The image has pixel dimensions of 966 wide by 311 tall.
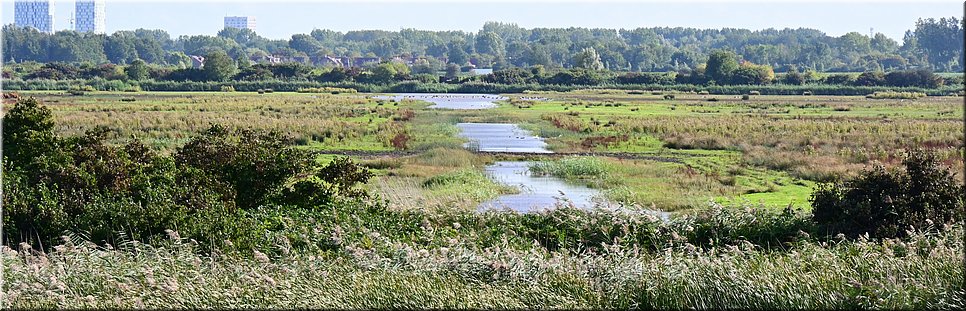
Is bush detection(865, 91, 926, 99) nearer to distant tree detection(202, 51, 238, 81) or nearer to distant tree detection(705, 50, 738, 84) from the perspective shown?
distant tree detection(705, 50, 738, 84)

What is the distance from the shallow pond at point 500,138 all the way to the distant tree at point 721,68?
7947 centimetres

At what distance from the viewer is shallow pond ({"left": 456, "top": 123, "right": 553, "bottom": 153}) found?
48.8m

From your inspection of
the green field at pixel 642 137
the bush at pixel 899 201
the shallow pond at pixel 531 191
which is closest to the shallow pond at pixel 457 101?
the green field at pixel 642 137

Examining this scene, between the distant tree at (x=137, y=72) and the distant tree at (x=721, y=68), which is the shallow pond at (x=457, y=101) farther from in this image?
the distant tree at (x=137, y=72)

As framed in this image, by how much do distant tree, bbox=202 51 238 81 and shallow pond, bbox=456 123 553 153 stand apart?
81.3m

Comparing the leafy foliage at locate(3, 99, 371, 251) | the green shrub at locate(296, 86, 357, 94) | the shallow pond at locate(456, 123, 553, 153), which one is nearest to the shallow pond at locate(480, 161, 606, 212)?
the leafy foliage at locate(3, 99, 371, 251)

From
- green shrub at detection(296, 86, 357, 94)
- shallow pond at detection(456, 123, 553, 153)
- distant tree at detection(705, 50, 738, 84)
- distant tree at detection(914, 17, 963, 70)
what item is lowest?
shallow pond at detection(456, 123, 553, 153)

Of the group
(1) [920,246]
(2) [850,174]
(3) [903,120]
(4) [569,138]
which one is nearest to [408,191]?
(2) [850,174]

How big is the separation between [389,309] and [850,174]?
27.0m

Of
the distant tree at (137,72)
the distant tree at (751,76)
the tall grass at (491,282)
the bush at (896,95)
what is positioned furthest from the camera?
the distant tree at (137,72)

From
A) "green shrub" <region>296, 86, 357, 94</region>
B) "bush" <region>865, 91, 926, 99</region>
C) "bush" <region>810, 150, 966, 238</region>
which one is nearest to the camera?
"bush" <region>810, 150, 966, 238</region>

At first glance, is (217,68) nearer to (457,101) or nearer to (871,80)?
(457,101)

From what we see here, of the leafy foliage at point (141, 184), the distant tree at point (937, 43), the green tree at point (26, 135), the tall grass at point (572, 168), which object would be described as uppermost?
the distant tree at point (937, 43)

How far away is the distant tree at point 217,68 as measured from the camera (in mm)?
141988
